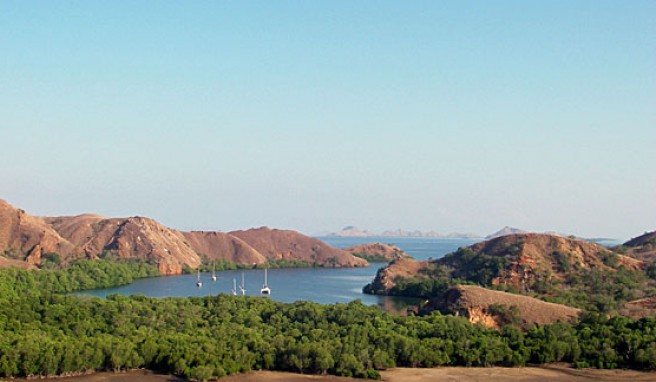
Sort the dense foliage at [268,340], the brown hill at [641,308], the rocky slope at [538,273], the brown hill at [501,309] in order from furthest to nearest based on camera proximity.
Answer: the rocky slope at [538,273] → the brown hill at [641,308] → the brown hill at [501,309] → the dense foliage at [268,340]

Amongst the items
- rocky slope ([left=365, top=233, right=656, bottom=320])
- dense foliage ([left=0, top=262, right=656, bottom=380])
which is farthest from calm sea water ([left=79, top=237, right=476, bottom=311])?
dense foliage ([left=0, top=262, right=656, bottom=380])

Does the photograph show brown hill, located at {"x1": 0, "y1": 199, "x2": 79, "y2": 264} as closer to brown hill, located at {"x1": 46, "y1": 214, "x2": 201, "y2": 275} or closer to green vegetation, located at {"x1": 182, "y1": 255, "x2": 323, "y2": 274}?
brown hill, located at {"x1": 46, "y1": 214, "x2": 201, "y2": 275}

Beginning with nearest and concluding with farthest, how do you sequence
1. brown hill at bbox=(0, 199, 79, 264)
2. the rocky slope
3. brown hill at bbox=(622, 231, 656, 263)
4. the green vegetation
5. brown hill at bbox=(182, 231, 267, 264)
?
the rocky slope → brown hill at bbox=(622, 231, 656, 263) → brown hill at bbox=(0, 199, 79, 264) → the green vegetation → brown hill at bbox=(182, 231, 267, 264)

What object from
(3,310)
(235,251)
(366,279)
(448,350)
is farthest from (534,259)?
(235,251)

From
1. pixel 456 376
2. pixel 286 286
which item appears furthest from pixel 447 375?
pixel 286 286

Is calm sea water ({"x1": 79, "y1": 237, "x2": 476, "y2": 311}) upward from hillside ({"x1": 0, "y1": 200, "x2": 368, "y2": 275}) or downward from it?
downward

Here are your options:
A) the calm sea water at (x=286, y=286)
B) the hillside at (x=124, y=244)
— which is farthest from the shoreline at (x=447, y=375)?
the hillside at (x=124, y=244)

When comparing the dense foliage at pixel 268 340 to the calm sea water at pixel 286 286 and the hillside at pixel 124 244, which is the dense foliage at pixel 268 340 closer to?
the calm sea water at pixel 286 286
